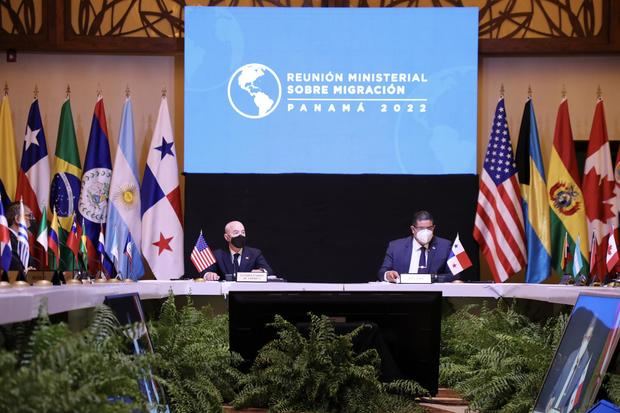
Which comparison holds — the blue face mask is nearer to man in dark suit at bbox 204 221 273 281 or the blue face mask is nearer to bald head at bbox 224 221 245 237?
man in dark suit at bbox 204 221 273 281

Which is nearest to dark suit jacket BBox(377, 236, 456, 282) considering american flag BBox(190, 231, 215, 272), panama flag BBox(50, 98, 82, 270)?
american flag BBox(190, 231, 215, 272)

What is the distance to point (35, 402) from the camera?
8.14 ft

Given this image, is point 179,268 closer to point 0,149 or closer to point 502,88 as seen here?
point 0,149

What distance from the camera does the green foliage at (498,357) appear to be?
513cm

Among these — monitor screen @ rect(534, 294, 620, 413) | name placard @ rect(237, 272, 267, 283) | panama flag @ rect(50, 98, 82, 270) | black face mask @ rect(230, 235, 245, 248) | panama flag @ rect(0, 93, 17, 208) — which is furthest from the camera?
panama flag @ rect(0, 93, 17, 208)

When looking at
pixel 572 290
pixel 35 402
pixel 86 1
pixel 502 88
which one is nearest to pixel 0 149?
pixel 86 1

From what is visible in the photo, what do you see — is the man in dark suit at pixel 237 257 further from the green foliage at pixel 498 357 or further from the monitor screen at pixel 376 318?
the monitor screen at pixel 376 318

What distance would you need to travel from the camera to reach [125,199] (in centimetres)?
986

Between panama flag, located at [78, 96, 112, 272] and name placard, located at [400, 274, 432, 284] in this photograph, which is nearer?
name placard, located at [400, 274, 432, 284]

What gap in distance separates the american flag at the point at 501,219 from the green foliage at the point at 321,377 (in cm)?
417

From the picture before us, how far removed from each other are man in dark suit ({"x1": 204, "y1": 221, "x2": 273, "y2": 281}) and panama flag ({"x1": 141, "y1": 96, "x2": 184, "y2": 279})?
1335 millimetres

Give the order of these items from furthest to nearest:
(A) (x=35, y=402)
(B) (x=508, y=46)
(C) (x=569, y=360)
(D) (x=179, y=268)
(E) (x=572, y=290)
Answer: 1. (B) (x=508, y=46)
2. (D) (x=179, y=268)
3. (E) (x=572, y=290)
4. (C) (x=569, y=360)
5. (A) (x=35, y=402)

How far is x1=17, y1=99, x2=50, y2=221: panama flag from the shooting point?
9.93 metres

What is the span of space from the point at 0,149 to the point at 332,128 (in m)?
3.50
